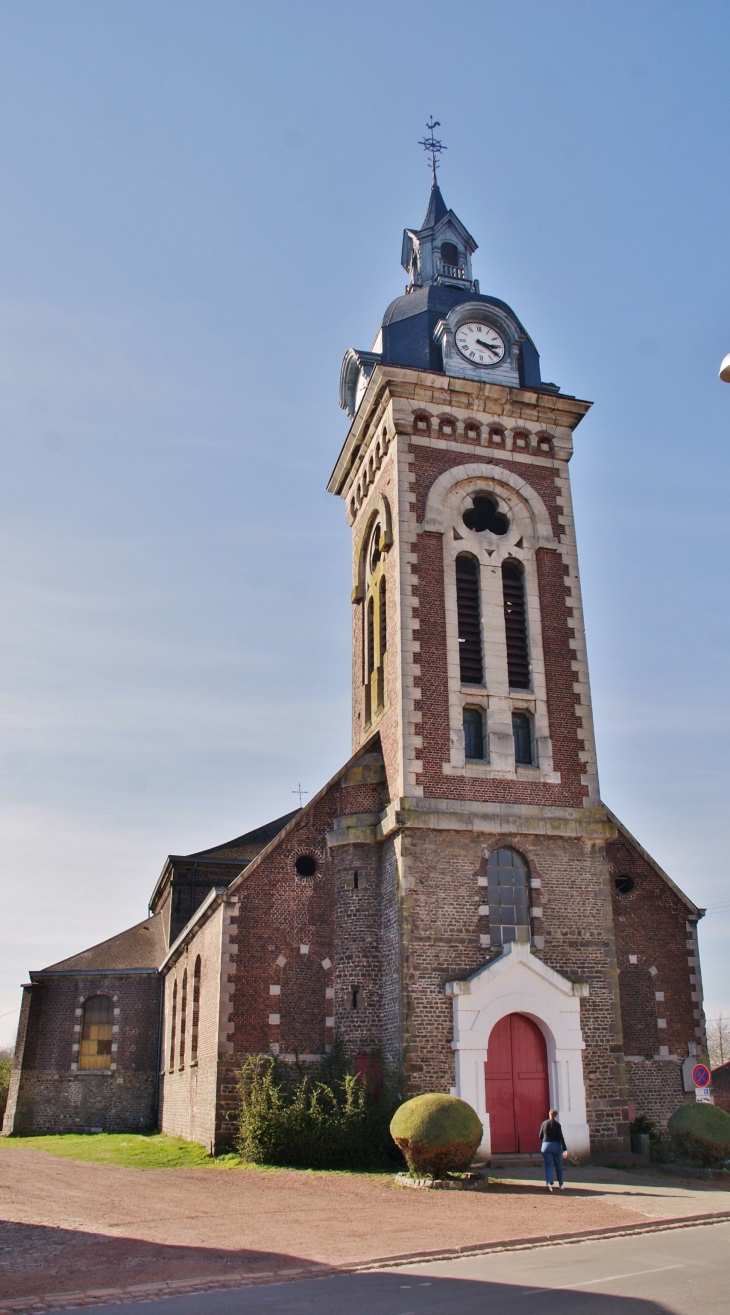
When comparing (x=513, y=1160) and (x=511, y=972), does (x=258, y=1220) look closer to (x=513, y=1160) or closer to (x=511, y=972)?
(x=513, y=1160)

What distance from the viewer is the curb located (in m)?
8.80

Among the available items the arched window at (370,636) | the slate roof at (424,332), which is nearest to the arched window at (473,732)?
the arched window at (370,636)

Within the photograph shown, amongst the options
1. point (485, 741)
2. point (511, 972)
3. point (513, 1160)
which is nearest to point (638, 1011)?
point (511, 972)

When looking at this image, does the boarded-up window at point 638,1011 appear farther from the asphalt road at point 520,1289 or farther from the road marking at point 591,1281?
the road marking at point 591,1281

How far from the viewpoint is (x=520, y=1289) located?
29.1 ft

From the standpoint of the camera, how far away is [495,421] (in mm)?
24750

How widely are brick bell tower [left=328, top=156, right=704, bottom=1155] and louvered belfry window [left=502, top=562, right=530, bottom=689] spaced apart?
0.05 m

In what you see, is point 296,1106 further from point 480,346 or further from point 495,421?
point 480,346

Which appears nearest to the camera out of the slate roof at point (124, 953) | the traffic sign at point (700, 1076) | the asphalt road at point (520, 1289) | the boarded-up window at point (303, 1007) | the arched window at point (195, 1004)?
the asphalt road at point (520, 1289)

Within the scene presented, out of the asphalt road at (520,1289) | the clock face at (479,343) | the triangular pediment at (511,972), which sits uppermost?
the clock face at (479,343)

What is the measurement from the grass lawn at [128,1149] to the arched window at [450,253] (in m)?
23.0

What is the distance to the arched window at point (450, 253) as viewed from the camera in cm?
2875

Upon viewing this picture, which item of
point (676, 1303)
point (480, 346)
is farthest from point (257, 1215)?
point (480, 346)

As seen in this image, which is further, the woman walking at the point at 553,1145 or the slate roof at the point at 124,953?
the slate roof at the point at 124,953
